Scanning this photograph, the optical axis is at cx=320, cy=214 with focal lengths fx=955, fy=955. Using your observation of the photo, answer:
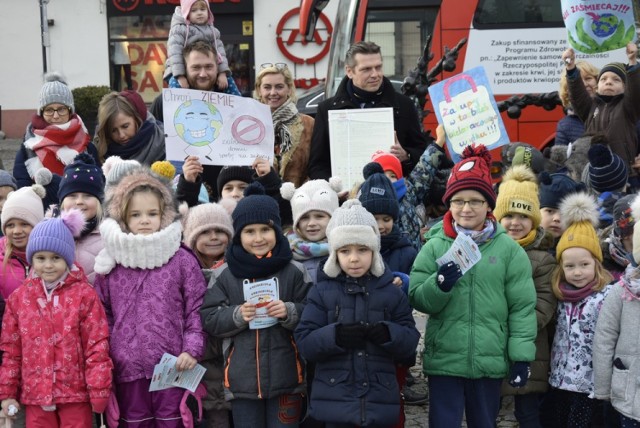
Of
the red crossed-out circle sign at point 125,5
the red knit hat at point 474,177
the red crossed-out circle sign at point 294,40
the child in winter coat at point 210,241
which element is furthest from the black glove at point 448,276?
the red crossed-out circle sign at point 125,5

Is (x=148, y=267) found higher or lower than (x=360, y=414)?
higher

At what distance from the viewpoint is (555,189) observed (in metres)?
5.90

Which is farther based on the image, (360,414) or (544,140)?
(544,140)

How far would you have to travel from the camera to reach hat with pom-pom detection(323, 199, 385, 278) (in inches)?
193

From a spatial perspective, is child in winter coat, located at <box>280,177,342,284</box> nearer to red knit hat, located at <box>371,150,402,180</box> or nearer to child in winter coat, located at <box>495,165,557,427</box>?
red knit hat, located at <box>371,150,402,180</box>

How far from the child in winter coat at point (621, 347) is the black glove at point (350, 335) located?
1304mm

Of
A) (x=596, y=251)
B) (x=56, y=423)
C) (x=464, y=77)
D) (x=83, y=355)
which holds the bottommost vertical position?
(x=56, y=423)

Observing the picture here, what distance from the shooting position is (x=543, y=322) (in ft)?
17.6

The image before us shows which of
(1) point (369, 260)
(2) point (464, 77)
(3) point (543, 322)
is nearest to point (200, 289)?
(1) point (369, 260)

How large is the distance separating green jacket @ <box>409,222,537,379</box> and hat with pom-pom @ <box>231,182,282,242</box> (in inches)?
32.4

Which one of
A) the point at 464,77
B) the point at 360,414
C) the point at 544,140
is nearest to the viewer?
the point at 360,414

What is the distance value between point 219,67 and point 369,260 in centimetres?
247

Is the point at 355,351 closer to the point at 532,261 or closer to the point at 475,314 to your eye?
the point at 475,314

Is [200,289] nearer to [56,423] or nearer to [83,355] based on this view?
[83,355]
